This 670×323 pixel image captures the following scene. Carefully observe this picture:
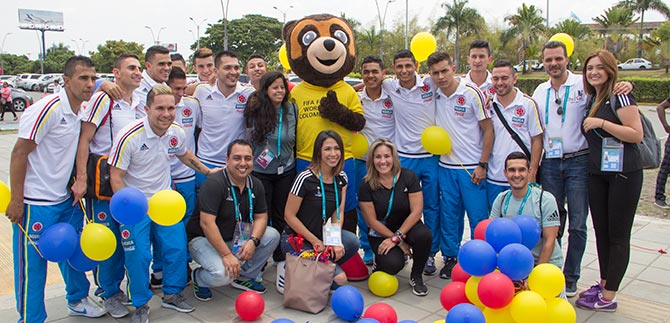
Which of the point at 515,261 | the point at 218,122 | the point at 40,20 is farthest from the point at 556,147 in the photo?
the point at 40,20

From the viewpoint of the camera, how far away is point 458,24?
Result: 171 ft

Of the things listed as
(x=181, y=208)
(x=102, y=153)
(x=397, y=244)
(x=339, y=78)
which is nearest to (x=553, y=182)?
(x=397, y=244)

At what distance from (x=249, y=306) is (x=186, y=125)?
1.92 m

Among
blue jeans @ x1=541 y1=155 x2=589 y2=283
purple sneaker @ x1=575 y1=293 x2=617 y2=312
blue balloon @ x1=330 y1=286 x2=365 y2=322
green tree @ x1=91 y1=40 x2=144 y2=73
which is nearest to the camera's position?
blue balloon @ x1=330 y1=286 x2=365 y2=322

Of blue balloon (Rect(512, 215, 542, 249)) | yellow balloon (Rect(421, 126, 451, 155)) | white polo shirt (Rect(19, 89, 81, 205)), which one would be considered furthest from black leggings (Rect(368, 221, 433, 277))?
white polo shirt (Rect(19, 89, 81, 205))

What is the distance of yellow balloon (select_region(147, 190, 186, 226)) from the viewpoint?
12.3 ft

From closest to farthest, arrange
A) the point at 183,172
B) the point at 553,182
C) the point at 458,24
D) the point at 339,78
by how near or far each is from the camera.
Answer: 1. the point at 553,182
2. the point at 183,172
3. the point at 339,78
4. the point at 458,24

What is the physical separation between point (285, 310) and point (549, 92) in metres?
2.91

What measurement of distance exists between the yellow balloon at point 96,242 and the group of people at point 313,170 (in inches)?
11.4

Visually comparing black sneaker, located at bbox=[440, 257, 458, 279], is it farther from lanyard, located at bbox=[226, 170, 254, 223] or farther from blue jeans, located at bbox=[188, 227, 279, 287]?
lanyard, located at bbox=[226, 170, 254, 223]

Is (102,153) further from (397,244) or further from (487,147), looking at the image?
(487,147)

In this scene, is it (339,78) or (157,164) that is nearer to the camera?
(157,164)

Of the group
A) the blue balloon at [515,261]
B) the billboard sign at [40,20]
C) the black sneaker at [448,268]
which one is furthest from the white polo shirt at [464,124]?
the billboard sign at [40,20]

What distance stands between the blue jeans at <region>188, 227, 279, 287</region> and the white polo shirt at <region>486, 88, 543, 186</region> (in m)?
2.09
